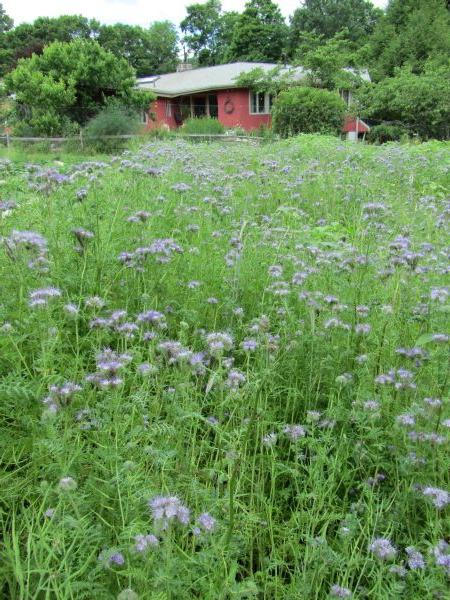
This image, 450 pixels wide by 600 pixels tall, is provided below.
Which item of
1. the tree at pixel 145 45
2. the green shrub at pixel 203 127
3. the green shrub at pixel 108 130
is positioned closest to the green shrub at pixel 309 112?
the green shrub at pixel 203 127

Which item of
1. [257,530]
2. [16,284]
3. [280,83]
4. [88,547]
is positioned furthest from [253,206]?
[280,83]

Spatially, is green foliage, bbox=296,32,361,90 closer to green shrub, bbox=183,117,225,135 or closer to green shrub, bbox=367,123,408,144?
green shrub, bbox=367,123,408,144

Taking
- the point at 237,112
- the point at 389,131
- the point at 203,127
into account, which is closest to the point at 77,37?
the point at 237,112

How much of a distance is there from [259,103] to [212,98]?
15.3 ft

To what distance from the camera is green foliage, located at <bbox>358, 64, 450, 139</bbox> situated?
96.2 feet

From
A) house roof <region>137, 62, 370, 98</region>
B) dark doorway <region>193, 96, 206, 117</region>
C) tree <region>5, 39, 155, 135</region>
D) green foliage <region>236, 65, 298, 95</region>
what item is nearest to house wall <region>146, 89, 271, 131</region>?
house roof <region>137, 62, 370, 98</region>

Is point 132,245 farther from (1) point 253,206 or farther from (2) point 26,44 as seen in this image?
(2) point 26,44

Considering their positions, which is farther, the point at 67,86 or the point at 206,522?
the point at 67,86

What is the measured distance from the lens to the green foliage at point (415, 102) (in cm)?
2931

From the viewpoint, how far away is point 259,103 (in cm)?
3719

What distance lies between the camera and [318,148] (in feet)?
36.9

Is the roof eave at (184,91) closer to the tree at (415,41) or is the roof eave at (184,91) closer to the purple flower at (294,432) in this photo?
the tree at (415,41)

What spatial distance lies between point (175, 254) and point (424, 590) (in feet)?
9.03

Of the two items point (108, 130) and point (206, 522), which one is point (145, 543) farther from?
point (108, 130)
